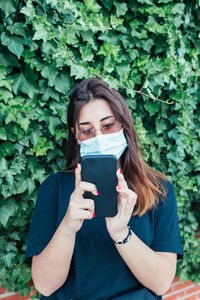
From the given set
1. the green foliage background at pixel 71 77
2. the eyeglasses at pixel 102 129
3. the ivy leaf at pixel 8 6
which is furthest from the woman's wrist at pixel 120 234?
the ivy leaf at pixel 8 6

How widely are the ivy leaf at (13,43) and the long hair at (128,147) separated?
0.37 m

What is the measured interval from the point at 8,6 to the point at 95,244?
1253 millimetres

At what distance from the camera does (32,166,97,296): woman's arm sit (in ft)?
3.57

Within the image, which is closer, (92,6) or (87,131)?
(87,131)

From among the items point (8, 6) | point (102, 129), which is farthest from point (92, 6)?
point (102, 129)

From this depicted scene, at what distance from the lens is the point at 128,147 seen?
1.55 metres

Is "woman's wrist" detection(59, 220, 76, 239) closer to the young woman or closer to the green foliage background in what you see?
the young woman

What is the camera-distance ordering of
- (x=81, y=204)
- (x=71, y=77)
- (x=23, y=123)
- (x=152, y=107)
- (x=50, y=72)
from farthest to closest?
(x=152, y=107), (x=71, y=77), (x=50, y=72), (x=23, y=123), (x=81, y=204)

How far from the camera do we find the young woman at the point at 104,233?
4.04ft

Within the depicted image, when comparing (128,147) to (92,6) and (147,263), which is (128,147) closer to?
(147,263)

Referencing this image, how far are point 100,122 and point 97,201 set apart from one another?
411 millimetres

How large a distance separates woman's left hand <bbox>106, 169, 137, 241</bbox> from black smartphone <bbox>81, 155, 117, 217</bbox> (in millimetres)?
23

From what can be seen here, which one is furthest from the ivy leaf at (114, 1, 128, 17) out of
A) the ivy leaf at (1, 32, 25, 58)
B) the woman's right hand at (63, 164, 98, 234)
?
the woman's right hand at (63, 164, 98, 234)

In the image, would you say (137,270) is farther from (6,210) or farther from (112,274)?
(6,210)
